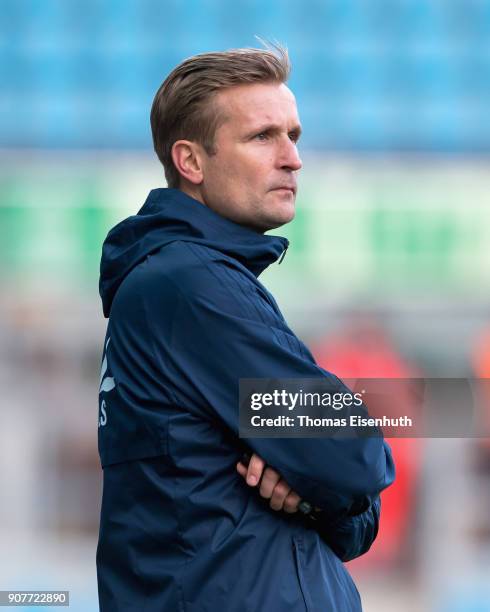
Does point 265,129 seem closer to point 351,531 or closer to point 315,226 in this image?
point 351,531

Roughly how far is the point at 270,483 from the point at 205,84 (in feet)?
1.92

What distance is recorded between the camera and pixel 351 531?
1.50m

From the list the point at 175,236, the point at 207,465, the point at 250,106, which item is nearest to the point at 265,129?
the point at 250,106

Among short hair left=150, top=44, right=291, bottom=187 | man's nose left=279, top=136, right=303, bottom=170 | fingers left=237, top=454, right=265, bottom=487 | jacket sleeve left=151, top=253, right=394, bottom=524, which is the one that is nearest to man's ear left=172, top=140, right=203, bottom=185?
short hair left=150, top=44, right=291, bottom=187

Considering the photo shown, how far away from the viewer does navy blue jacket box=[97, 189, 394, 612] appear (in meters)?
1.42

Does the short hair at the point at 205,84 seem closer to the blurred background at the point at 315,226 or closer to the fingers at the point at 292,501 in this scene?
the fingers at the point at 292,501

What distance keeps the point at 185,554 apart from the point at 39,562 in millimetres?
6908

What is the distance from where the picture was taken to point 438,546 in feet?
Answer: 23.1

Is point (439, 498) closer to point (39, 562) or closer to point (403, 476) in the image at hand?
point (403, 476)

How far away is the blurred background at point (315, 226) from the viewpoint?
24.0 ft

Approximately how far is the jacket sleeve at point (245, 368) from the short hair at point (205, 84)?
0.27m

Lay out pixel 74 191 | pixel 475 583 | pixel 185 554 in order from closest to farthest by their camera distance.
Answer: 1. pixel 185 554
2. pixel 475 583
3. pixel 74 191

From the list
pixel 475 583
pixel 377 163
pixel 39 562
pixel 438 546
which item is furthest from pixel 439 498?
pixel 377 163

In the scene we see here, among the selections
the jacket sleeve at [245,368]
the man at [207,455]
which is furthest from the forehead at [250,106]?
the jacket sleeve at [245,368]
